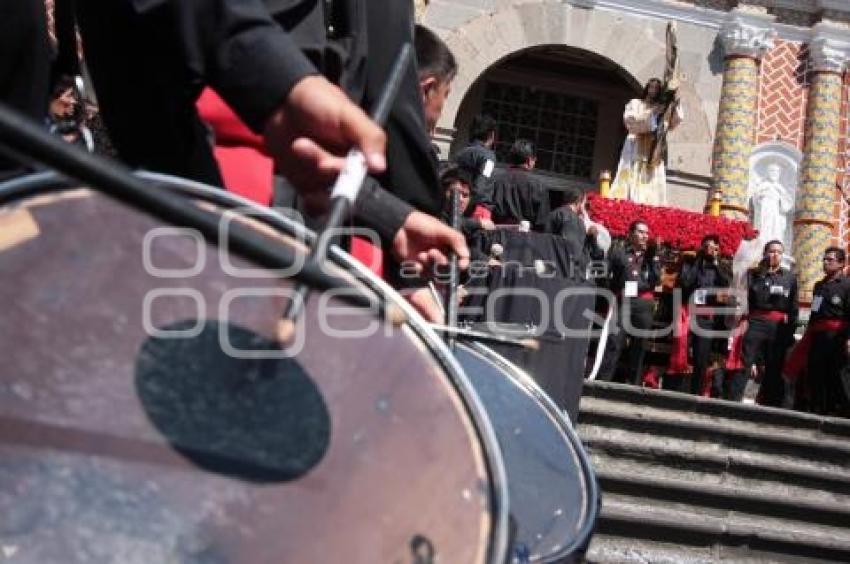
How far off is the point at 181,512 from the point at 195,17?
0.70 metres

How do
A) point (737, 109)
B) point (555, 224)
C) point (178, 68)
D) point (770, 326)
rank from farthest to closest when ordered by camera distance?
point (737, 109) < point (770, 326) < point (555, 224) < point (178, 68)

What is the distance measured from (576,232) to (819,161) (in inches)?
299

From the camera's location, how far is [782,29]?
1451cm

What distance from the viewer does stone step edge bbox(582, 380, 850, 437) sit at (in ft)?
20.7

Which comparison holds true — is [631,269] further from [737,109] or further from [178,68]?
[178,68]

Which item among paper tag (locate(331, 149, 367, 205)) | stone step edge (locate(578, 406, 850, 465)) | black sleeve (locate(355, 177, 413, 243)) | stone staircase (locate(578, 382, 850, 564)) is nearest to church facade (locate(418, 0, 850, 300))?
stone staircase (locate(578, 382, 850, 564))

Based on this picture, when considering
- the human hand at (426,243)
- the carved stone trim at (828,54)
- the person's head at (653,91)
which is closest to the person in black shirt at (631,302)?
the person's head at (653,91)

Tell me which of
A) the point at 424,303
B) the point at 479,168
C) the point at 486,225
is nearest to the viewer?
the point at 424,303

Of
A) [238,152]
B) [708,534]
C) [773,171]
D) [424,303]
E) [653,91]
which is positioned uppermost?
[653,91]

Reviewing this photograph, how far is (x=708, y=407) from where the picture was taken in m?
6.39

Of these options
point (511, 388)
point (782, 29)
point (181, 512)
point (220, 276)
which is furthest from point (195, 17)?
point (782, 29)

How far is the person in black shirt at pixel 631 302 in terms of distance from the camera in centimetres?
827

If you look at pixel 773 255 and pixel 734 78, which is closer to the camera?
pixel 773 255

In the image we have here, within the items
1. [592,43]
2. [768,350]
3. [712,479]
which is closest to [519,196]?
[712,479]
